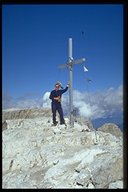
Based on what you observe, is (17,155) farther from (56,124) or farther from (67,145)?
(56,124)

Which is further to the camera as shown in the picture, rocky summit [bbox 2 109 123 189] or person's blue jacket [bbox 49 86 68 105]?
person's blue jacket [bbox 49 86 68 105]

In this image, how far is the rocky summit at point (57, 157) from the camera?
7.56 meters

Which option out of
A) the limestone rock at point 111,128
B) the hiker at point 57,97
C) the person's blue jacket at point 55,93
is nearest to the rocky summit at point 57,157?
the limestone rock at point 111,128

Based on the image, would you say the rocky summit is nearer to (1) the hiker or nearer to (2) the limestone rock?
(2) the limestone rock

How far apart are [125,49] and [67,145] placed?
15.0 feet

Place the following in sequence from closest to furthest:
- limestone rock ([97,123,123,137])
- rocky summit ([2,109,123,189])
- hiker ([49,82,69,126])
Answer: rocky summit ([2,109,123,189])
hiker ([49,82,69,126])
limestone rock ([97,123,123,137])

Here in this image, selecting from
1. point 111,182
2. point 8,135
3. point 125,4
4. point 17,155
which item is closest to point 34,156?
point 17,155

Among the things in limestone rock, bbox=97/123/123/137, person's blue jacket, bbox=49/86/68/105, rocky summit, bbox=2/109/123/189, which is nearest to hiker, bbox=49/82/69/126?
person's blue jacket, bbox=49/86/68/105

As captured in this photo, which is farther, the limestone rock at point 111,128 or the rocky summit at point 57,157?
the limestone rock at point 111,128

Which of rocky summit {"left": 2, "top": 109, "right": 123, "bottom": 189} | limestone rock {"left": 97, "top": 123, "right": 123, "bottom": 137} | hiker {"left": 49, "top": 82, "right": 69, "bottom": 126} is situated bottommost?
rocky summit {"left": 2, "top": 109, "right": 123, "bottom": 189}

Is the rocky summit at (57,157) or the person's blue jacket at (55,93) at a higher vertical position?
the person's blue jacket at (55,93)

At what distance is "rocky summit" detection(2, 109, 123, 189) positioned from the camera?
7559mm

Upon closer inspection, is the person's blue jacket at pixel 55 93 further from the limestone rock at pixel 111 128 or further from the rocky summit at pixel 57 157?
the limestone rock at pixel 111 128

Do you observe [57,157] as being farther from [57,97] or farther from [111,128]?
[111,128]
